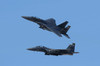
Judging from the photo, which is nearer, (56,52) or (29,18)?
(56,52)

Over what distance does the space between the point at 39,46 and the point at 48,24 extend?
15817 mm

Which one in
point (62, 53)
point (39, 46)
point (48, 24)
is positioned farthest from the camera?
point (48, 24)

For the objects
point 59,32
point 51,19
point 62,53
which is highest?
point 51,19

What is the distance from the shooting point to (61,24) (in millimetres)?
165125

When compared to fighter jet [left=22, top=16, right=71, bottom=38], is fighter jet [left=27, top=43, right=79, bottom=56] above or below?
below

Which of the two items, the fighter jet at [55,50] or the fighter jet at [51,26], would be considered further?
the fighter jet at [51,26]

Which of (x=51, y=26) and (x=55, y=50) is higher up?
(x=51, y=26)

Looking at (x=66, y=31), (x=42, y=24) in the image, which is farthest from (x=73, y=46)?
(x=42, y=24)

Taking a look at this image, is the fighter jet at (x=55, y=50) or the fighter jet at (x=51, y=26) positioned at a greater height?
the fighter jet at (x=51, y=26)

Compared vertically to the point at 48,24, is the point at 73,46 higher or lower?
lower

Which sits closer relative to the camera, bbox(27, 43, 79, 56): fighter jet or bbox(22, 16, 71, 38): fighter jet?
bbox(27, 43, 79, 56): fighter jet

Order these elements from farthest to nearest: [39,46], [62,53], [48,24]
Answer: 1. [48,24]
2. [39,46]
3. [62,53]

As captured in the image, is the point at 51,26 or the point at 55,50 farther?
the point at 51,26

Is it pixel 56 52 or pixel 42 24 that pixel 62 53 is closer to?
pixel 56 52
